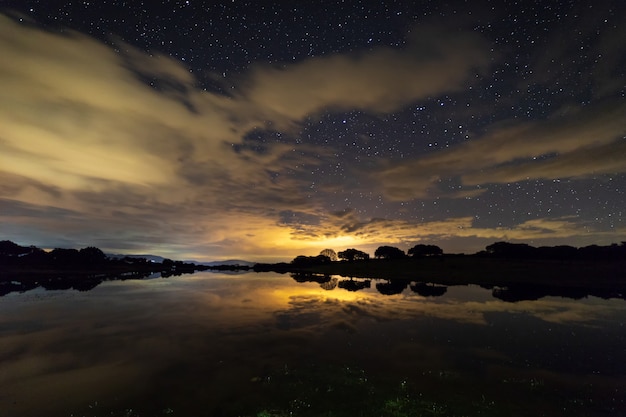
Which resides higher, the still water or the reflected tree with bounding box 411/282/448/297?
the reflected tree with bounding box 411/282/448/297

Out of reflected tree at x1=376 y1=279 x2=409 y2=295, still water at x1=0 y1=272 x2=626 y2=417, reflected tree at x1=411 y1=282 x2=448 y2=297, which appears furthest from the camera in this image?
reflected tree at x1=376 y1=279 x2=409 y2=295

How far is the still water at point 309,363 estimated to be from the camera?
13.0 meters

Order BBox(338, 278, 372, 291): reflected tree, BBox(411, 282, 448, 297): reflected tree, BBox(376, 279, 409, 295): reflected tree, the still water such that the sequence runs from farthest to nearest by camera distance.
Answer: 1. BBox(338, 278, 372, 291): reflected tree
2. BBox(376, 279, 409, 295): reflected tree
3. BBox(411, 282, 448, 297): reflected tree
4. the still water

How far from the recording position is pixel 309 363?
1845 centimetres

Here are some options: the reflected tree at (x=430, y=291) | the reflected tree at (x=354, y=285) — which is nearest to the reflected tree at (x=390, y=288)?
the reflected tree at (x=430, y=291)

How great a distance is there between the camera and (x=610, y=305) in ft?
141

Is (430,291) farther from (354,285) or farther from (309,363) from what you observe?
(309,363)

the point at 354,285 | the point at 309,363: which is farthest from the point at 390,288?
the point at 309,363

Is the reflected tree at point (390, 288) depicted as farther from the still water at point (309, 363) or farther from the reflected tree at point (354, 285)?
the still water at point (309, 363)

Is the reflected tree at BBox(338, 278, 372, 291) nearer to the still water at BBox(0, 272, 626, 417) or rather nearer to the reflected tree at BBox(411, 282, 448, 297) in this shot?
the reflected tree at BBox(411, 282, 448, 297)

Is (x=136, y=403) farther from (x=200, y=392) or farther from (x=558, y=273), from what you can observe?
(x=558, y=273)

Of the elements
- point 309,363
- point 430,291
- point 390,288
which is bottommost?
point 309,363

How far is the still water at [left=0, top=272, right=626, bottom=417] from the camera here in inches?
513

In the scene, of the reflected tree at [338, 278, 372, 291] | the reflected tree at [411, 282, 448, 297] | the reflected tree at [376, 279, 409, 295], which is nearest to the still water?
the reflected tree at [411, 282, 448, 297]
